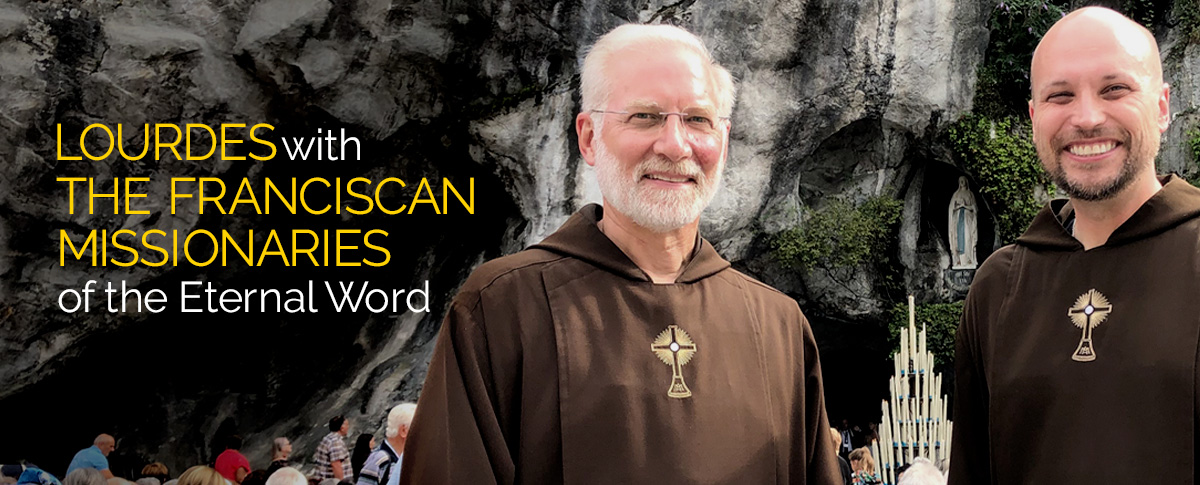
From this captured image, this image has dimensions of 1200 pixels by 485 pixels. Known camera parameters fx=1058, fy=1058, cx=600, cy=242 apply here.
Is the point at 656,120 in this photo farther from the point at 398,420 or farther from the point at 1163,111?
the point at 398,420

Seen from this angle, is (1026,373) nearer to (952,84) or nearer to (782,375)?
(782,375)

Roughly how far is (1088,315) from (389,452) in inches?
131

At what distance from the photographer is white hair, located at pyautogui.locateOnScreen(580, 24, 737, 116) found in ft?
8.21

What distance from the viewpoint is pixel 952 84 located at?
43.9 ft

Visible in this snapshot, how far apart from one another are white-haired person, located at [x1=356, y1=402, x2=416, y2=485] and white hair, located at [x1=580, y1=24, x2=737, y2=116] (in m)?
2.68

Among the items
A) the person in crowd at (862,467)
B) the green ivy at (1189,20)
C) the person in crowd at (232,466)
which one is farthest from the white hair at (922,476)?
the green ivy at (1189,20)

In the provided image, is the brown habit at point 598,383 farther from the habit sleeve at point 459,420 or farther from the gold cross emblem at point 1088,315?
the gold cross emblem at point 1088,315

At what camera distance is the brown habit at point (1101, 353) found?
2.36 m

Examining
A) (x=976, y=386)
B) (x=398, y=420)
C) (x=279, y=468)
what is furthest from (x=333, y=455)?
(x=976, y=386)

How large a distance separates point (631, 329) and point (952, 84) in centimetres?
1196

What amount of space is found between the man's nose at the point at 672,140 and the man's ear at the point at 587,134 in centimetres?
18

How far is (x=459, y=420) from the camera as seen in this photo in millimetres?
2266

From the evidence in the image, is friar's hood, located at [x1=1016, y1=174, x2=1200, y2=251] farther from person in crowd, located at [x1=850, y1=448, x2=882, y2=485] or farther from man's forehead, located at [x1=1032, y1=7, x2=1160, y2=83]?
person in crowd, located at [x1=850, y1=448, x2=882, y2=485]

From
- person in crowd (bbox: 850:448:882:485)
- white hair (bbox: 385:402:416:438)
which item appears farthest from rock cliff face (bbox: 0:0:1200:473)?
white hair (bbox: 385:402:416:438)
